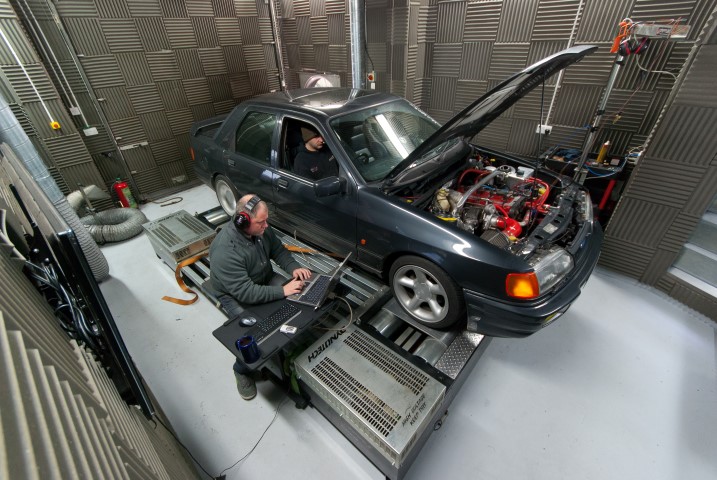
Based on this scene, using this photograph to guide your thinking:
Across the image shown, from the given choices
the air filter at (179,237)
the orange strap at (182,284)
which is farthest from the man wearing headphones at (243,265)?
the air filter at (179,237)

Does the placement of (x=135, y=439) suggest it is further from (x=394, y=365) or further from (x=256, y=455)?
(x=394, y=365)

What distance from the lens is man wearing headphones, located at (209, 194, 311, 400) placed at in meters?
1.93

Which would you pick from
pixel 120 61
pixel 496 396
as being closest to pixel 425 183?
pixel 496 396

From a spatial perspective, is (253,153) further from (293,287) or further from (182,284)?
(293,287)

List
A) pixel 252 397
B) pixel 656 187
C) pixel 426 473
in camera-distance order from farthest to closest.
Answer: pixel 656 187 < pixel 252 397 < pixel 426 473

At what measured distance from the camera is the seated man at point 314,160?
107 inches

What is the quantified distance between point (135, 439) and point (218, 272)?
1.00 m

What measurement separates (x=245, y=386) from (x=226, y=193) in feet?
7.73

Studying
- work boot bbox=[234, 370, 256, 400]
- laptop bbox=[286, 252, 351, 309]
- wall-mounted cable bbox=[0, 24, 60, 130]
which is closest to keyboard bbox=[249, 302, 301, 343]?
laptop bbox=[286, 252, 351, 309]

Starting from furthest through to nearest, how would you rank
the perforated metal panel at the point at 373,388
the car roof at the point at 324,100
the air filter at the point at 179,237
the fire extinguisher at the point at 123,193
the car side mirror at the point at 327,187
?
the fire extinguisher at the point at 123,193 → the air filter at the point at 179,237 → the car roof at the point at 324,100 → the car side mirror at the point at 327,187 → the perforated metal panel at the point at 373,388

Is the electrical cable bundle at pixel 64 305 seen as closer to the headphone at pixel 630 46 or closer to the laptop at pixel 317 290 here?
the laptop at pixel 317 290

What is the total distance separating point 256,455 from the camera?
1884mm

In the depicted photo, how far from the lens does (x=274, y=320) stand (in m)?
1.83

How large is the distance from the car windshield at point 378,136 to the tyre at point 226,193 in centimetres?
158
